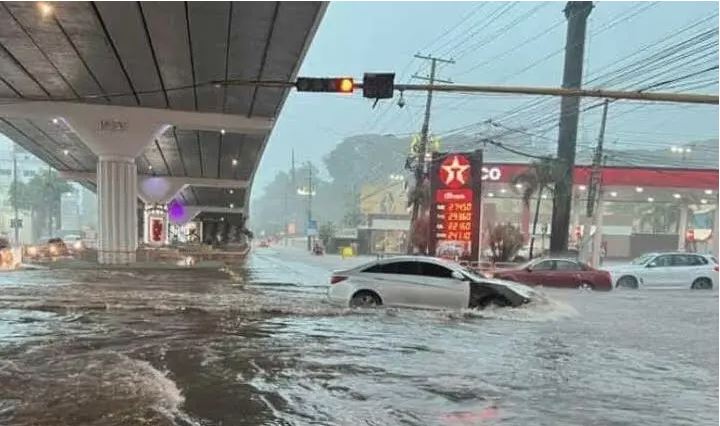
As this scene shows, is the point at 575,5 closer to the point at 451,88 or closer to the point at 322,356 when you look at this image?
the point at 451,88

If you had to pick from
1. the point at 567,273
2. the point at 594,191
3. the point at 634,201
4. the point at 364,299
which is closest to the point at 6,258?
the point at 364,299

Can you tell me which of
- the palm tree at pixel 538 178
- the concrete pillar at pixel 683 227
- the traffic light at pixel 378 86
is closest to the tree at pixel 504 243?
the palm tree at pixel 538 178

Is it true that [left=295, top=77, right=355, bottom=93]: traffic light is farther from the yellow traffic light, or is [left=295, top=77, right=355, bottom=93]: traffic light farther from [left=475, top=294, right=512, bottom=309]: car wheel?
[left=475, top=294, right=512, bottom=309]: car wheel

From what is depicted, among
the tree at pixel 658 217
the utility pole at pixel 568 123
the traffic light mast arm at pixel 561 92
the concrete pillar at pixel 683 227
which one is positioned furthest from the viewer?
the tree at pixel 658 217

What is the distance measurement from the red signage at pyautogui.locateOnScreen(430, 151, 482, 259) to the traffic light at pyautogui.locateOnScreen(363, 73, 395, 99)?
1425 cm

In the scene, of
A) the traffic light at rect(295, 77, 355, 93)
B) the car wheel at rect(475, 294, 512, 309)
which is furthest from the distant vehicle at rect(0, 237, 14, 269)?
the car wheel at rect(475, 294, 512, 309)

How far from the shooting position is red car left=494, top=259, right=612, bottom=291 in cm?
2209

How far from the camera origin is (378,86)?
12266 millimetres

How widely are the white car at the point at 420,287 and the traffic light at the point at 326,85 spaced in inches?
164

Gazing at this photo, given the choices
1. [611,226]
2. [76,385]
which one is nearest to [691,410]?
[76,385]

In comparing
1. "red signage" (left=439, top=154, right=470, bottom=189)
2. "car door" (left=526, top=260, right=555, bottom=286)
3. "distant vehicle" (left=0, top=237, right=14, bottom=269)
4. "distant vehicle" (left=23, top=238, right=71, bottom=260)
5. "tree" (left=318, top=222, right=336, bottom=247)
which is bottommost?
"tree" (left=318, top=222, right=336, bottom=247)

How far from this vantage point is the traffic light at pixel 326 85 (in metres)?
12.4

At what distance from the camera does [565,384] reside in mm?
8031

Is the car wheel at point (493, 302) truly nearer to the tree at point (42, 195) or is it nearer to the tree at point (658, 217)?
the tree at point (658, 217)
